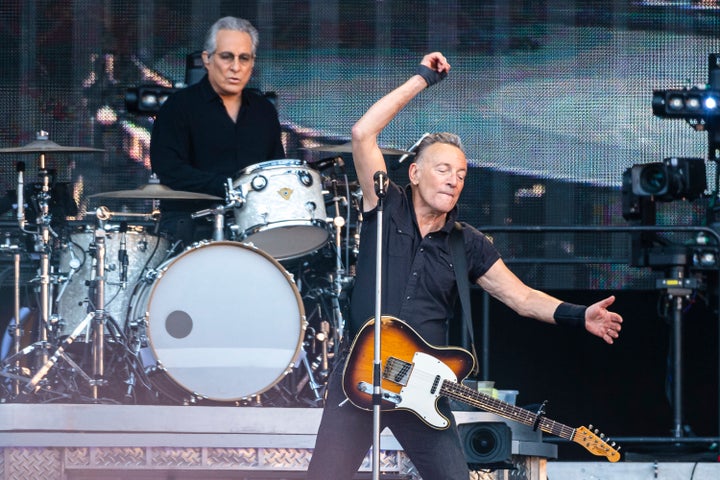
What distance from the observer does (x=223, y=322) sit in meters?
6.92

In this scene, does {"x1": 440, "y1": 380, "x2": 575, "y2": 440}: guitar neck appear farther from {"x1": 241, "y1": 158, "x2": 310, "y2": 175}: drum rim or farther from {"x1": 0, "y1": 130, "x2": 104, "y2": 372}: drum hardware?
{"x1": 0, "y1": 130, "x2": 104, "y2": 372}: drum hardware

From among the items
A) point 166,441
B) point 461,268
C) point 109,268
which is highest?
point 461,268

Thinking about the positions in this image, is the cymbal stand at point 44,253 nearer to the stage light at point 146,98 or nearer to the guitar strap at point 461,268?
the stage light at point 146,98

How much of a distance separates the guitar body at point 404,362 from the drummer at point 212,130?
8.15 feet

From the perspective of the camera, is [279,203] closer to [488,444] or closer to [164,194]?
[164,194]

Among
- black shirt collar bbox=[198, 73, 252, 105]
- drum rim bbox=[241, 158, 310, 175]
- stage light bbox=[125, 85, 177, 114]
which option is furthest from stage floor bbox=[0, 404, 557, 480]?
stage light bbox=[125, 85, 177, 114]

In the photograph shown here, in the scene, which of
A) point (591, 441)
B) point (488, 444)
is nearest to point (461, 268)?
point (591, 441)

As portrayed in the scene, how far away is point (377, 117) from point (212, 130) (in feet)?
8.61

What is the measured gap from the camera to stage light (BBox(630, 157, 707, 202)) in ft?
28.9

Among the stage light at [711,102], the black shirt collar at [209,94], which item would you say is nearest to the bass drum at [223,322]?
the black shirt collar at [209,94]

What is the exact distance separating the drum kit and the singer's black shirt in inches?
45.5

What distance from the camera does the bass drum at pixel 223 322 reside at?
681 cm

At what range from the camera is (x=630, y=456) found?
7875 millimetres

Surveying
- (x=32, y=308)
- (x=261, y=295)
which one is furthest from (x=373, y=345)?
(x=32, y=308)
